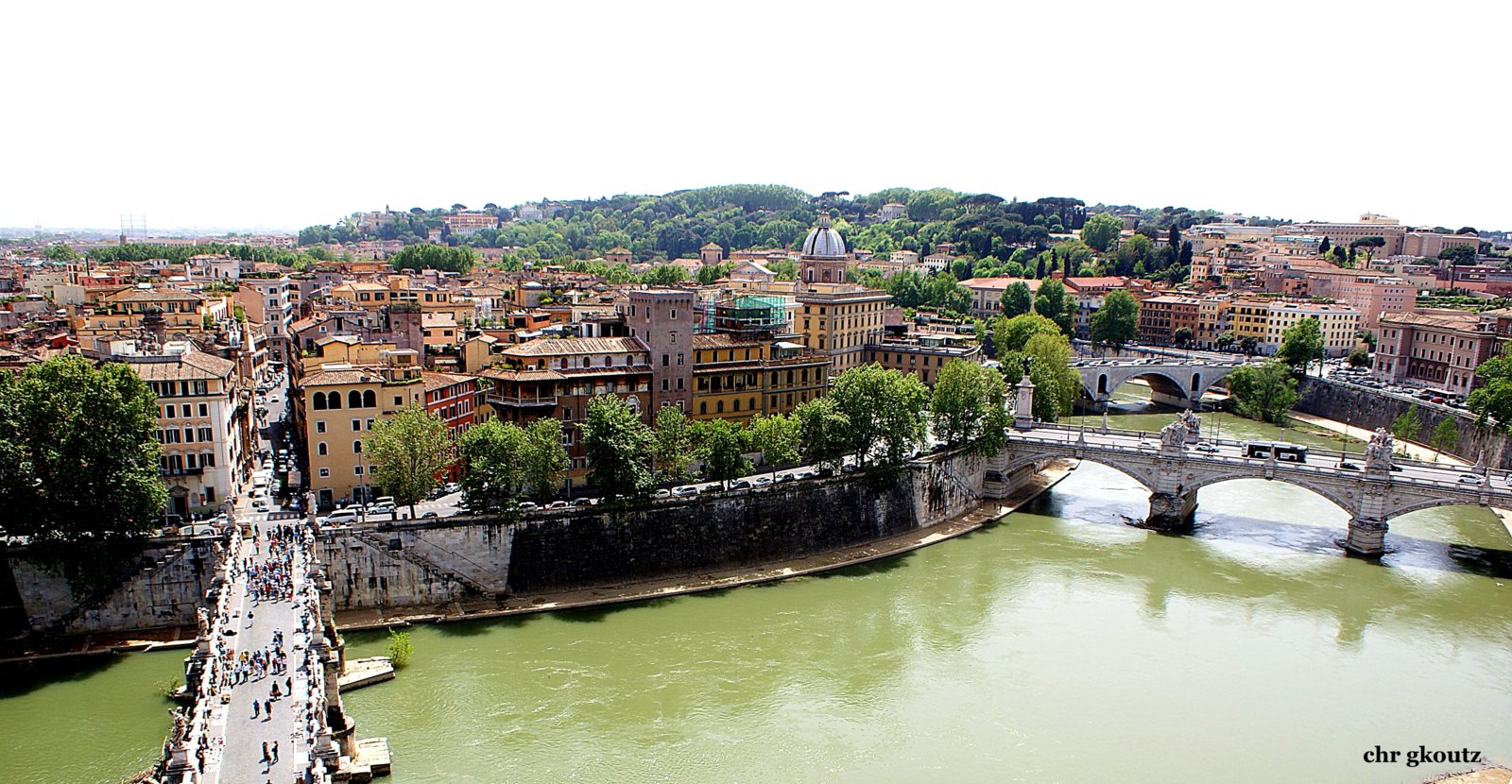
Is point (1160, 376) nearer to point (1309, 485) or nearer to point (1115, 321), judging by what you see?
point (1115, 321)

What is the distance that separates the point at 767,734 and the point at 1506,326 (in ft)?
186

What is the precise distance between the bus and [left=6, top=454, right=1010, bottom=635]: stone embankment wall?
13.0 m

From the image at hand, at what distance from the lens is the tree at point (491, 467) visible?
30.3 metres

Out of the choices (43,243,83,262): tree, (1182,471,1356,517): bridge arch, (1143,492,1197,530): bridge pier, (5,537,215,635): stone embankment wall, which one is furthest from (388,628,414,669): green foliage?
(43,243,83,262): tree

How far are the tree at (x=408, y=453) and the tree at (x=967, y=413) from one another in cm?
2018

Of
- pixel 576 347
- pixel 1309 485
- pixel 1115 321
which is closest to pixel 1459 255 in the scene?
pixel 1115 321

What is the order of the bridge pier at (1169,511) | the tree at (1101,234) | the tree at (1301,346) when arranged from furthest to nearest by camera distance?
1. the tree at (1101,234)
2. the tree at (1301,346)
3. the bridge pier at (1169,511)

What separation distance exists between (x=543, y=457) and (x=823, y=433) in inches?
398

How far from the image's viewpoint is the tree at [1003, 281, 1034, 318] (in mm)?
86750

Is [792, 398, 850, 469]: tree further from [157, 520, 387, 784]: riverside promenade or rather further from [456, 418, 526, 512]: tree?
[157, 520, 387, 784]: riverside promenade

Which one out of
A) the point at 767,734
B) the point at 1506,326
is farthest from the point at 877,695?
the point at 1506,326

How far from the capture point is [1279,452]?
38.5m

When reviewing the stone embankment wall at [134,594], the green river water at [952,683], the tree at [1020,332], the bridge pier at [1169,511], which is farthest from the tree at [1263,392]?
the stone embankment wall at [134,594]

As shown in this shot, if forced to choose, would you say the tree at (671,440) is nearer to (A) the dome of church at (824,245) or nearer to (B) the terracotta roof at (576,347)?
Result: (B) the terracotta roof at (576,347)
